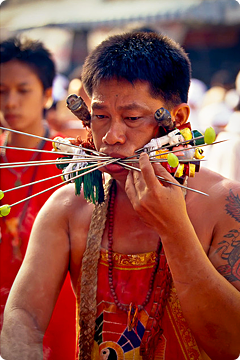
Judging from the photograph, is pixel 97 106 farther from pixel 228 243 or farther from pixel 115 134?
pixel 228 243

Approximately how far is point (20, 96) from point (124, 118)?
209 cm

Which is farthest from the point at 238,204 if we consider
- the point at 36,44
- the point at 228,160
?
the point at 36,44

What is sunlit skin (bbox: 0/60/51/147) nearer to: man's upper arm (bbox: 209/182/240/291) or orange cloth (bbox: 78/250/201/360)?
orange cloth (bbox: 78/250/201/360)

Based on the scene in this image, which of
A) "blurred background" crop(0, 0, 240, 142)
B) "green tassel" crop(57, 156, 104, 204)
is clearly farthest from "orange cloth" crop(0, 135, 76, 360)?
"blurred background" crop(0, 0, 240, 142)

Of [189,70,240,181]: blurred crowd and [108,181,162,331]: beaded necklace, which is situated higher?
[189,70,240,181]: blurred crowd

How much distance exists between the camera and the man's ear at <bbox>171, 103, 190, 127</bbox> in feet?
7.54

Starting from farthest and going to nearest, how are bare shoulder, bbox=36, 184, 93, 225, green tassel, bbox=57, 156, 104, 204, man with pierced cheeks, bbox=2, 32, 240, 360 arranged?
1. bare shoulder, bbox=36, 184, 93, 225
2. green tassel, bbox=57, 156, 104, 204
3. man with pierced cheeks, bbox=2, 32, 240, 360

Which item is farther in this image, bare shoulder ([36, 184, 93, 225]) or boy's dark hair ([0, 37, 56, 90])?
boy's dark hair ([0, 37, 56, 90])

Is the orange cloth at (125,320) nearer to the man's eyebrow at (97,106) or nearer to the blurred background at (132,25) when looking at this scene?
the man's eyebrow at (97,106)

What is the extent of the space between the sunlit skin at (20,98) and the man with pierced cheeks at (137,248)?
1652 millimetres

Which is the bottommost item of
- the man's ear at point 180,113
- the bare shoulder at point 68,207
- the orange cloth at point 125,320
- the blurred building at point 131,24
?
the orange cloth at point 125,320

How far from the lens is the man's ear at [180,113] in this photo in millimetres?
2297

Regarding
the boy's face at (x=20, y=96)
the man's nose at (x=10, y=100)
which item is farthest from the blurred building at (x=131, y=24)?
the man's nose at (x=10, y=100)

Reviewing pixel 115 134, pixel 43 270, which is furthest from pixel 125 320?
pixel 115 134
